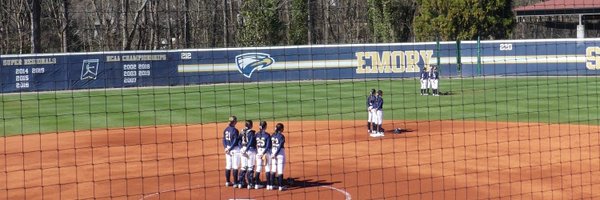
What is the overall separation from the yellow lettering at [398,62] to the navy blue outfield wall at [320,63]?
0.14 ft

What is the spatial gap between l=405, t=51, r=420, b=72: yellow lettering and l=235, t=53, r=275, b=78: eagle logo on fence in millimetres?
5914

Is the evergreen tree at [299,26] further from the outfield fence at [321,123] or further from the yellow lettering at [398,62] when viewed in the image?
the yellow lettering at [398,62]

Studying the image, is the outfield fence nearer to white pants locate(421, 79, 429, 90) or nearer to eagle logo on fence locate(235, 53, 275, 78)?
eagle logo on fence locate(235, 53, 275, 78)

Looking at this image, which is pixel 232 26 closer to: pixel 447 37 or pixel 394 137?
pixel 447 37

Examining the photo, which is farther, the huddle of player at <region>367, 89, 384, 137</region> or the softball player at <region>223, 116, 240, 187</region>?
the huddle of player at <region>367, 89, 384, 137</region>

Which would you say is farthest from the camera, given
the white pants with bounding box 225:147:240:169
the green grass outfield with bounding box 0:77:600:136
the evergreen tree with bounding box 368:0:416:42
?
the evergreen tree with bounding box 368:0:416:42

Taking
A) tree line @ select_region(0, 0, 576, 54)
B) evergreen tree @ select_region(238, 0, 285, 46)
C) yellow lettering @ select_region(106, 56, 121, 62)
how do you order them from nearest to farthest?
yellow lettering @ select_region(106, 56, 121, 62)
evergreen tree @ select_region(238, 0, 285, 46)
tree line @ select_region(0, 0, 576, 54)

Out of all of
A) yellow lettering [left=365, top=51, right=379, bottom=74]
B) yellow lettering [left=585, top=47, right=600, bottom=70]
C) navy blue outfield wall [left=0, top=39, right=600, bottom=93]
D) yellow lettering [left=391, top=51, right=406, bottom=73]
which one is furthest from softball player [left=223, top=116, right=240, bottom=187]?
yellow lettering [left=585, top=47, right=600, bottom=70]

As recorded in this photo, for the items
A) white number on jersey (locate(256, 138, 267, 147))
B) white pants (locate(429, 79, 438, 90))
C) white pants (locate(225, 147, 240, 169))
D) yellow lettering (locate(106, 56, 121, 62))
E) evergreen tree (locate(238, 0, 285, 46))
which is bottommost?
white pants (locate(225, 147, 240, 169))

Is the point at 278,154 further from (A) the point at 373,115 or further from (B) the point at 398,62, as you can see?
(B) the point at 398,62

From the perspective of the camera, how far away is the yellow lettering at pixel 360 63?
36094mm

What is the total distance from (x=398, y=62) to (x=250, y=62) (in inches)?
248

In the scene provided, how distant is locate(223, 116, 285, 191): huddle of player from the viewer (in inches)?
552

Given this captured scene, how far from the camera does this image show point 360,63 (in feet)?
119
